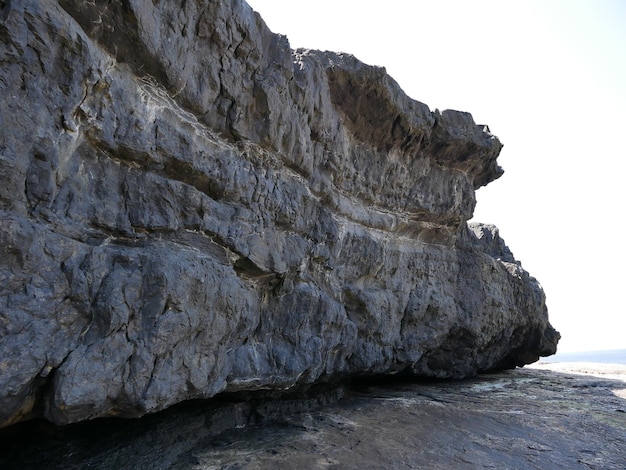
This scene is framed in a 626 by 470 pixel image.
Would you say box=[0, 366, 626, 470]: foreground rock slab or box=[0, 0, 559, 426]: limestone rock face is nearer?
box=[0, 0, 559, 426]: limestone rock face

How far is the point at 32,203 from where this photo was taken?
145 inches

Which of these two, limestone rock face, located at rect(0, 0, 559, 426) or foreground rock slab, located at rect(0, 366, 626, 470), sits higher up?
limestone rock face, located at rect(0, 0, 559, 426)

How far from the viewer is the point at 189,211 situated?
17.7 ft

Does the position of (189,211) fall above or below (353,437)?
above

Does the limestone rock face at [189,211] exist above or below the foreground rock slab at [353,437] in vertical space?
above

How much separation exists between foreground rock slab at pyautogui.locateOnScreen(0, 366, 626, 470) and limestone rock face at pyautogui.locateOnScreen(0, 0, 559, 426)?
2.90ft

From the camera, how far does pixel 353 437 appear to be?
6.57 metres

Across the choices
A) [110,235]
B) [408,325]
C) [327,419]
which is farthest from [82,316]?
[408,325]

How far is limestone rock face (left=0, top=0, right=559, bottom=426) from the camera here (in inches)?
144

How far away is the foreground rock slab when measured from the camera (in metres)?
5.04

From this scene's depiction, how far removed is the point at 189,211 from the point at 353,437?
4613 millimetres

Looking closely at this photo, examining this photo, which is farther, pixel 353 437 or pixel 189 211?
pixel 353 437

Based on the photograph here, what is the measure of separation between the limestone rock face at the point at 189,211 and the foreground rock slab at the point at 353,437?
0.88 meters

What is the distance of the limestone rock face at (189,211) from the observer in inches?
144
